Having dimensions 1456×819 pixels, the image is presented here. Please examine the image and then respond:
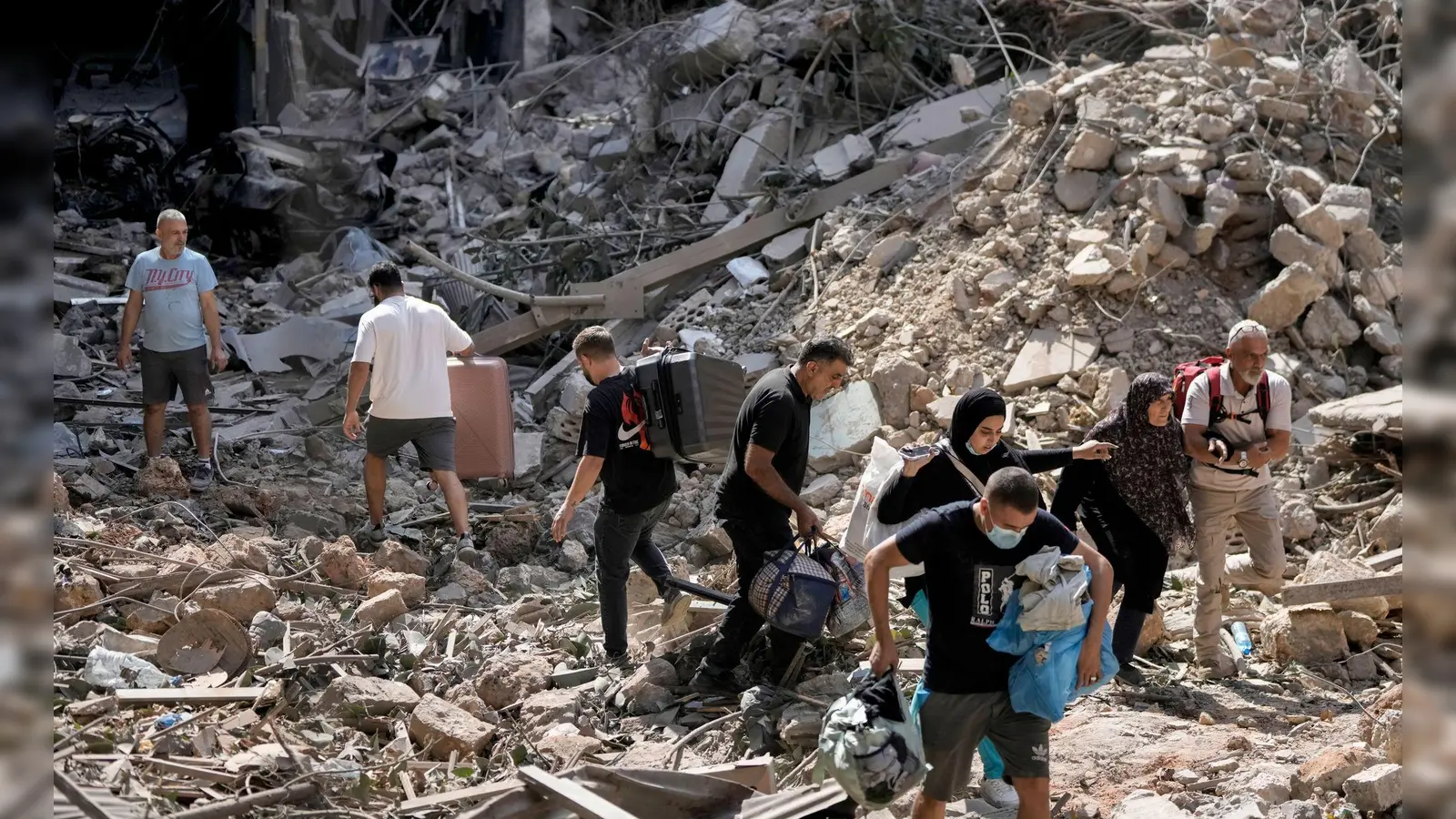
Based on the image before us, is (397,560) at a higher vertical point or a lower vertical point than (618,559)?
lower

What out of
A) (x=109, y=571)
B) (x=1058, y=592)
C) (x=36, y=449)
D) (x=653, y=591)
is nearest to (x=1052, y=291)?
(x=653, y=591)

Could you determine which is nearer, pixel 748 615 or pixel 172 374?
pixel 748 615

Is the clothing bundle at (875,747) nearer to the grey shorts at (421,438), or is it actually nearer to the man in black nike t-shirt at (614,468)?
the man in black nike t-shirt at (614,468)

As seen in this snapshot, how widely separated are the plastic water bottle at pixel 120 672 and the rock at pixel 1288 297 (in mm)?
6716

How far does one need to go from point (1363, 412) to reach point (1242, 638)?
6.44ft

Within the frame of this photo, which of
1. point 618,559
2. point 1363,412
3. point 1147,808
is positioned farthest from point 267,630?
point 1363,412

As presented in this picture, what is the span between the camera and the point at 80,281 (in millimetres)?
12359

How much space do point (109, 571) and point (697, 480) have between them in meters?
3.76

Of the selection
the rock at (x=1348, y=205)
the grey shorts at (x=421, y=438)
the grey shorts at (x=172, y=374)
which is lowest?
the grey shorts at (x=421, y=438)

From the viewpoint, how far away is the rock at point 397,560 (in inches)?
288

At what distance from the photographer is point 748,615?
5.89 metres

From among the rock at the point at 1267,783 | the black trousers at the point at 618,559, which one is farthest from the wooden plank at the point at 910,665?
the rock at the point at 1267,783

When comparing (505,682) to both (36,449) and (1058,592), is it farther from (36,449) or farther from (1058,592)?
(36,449)

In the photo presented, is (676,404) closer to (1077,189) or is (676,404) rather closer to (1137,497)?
(1137,497)
